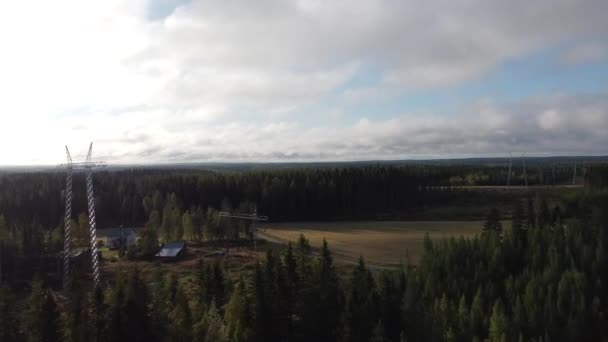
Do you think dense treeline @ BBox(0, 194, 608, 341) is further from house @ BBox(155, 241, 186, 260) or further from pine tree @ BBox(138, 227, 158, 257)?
pine tree @ BBox(138, 227, 158, 257)

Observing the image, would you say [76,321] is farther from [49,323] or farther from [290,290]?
[290,290]

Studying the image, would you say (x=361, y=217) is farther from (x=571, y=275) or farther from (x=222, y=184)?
(x=571, y=275)

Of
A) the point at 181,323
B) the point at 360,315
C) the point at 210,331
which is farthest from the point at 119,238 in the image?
the point at 360,315

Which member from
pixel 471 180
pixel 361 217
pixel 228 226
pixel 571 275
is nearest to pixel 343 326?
pixel 571 275

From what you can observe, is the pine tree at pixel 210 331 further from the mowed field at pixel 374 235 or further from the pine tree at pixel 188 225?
the pine tree at pixel 188 225

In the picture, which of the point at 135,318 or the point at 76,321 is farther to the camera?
the point at 76,321

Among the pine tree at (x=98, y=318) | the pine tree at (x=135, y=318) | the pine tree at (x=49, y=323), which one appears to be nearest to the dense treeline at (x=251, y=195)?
the pine tree at (x=98, y=318)
